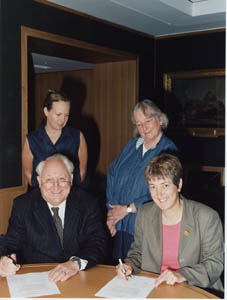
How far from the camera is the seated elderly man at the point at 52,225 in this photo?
2459 mm

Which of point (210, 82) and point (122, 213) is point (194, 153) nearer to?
point (210, 82)

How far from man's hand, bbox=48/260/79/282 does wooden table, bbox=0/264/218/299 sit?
→ 0.08 feet

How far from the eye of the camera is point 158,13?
4777 millimetres

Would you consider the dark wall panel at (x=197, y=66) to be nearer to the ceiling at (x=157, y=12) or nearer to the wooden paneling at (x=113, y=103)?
the ceiling at (x=157, y=12)

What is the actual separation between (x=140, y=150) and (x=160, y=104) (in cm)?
312

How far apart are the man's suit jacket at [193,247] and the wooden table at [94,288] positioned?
156 millimetres

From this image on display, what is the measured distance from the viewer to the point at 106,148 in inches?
251

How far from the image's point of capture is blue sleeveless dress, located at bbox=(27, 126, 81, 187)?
360 cm

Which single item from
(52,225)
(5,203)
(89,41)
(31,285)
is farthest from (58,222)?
(89,41)

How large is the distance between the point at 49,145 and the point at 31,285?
1804 mm

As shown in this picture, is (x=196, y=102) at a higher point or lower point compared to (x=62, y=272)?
higher

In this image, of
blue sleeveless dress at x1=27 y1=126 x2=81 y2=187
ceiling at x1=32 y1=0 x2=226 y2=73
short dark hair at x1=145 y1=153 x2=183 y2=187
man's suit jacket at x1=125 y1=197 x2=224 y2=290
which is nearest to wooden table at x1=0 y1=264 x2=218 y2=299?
man's suit jacket at x1=125 y1=197 x2=224 y2=290

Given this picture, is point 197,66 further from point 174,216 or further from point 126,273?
point 126,273

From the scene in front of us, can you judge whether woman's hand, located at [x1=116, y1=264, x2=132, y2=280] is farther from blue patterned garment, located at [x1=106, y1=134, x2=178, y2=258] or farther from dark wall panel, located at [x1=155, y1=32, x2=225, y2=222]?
dark wall panel, located at [x1=155, y1=32, x2=225, y2=222]
